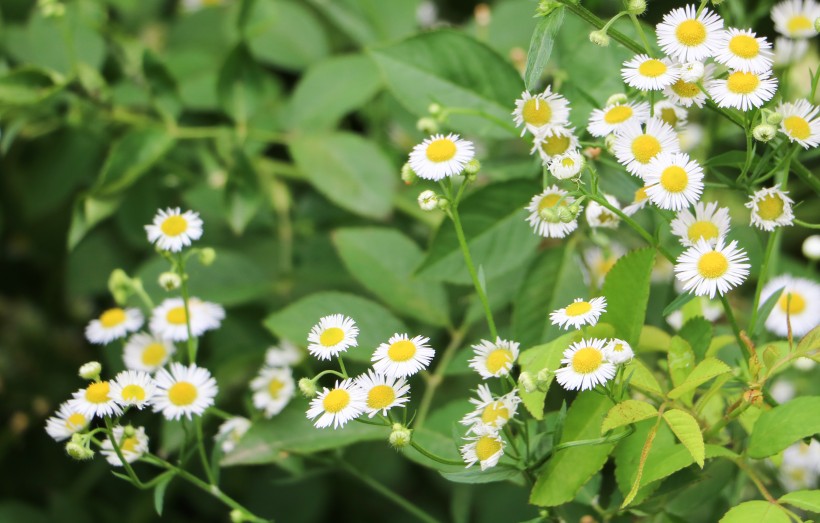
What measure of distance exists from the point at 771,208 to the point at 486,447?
266 mm

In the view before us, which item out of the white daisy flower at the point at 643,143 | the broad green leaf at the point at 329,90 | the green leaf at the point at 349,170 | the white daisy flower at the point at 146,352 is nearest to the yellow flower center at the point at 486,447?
the white daisy flower at the point at 643,143

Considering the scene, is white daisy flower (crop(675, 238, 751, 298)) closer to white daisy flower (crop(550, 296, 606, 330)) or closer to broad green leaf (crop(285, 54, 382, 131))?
white daisy flower (crop(550, 296, 606, 330))

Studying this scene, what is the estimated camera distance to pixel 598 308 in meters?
0.61

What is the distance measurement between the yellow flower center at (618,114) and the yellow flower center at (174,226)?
35cm

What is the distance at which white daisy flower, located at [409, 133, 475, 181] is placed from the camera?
66 cm

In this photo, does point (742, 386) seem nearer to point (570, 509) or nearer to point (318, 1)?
point (570, 509)

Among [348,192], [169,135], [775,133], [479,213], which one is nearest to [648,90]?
[775,133]

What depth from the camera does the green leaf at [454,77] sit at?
2.83 ft

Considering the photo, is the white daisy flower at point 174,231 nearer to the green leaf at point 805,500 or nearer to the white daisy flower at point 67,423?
the white daisy flower at point 67,423

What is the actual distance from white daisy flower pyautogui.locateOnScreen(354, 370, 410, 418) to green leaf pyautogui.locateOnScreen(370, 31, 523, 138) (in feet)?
1.05

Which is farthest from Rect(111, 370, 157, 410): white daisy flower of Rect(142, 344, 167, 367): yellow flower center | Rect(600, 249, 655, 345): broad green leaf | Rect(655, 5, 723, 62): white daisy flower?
Rect(655, 5, 723, 62): white daisy flower

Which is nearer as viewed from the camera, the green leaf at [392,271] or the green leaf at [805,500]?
the green leaf at [805,500]

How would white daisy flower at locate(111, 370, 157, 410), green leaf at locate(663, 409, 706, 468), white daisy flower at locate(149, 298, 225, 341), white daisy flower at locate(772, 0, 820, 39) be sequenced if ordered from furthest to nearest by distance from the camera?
→ white daisy flower at locate(772, 0, 820, 39) → white daisy flower at locate(149, 298, 225, 341) → white daisy flower at locate(111, 370, 157, 410) → green leaf at locate(663, 409, 706, 468)

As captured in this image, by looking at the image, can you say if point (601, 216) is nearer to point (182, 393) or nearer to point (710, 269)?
point (710, 269)
